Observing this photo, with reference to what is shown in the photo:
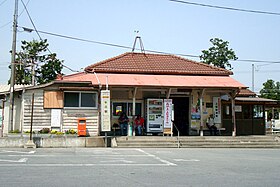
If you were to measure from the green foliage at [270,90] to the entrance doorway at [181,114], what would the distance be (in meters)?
36.6

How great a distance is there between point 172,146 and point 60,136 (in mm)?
6201

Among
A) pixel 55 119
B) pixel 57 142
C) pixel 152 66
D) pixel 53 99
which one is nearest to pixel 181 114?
pixel 152 66

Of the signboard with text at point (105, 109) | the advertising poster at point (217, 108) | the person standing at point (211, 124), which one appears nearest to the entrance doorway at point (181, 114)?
the person standing at point (211, 124)

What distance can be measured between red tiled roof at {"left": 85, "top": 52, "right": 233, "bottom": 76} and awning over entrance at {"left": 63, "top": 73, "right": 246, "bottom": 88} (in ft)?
1.63

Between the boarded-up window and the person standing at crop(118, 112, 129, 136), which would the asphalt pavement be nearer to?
the boarded-up window

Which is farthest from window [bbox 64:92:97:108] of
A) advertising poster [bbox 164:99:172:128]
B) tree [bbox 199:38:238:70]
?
tree [bbox 199:38:238:70]

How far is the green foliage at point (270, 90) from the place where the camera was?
5716cm

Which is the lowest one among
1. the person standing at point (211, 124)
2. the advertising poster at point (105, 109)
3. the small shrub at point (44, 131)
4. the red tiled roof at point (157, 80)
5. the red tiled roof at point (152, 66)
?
the small shrub at point (44, 131)

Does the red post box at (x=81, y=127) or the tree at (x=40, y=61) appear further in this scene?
the tree at (x=40, y=61)

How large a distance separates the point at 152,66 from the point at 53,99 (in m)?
7.14

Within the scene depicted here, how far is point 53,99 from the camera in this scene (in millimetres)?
21281

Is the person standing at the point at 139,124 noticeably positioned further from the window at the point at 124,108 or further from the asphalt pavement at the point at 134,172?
the asphalt pavement at the point at 134,172

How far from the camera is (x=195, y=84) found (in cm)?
2219

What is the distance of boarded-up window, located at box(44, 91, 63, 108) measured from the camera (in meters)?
21.2
